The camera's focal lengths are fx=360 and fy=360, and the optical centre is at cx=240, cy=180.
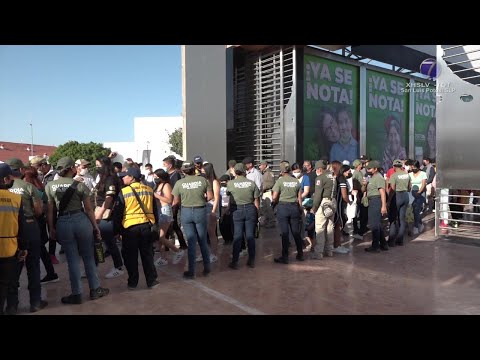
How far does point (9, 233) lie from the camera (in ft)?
13.4

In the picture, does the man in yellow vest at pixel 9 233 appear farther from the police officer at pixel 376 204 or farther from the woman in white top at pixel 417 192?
the woman in white top at pixel 417 192

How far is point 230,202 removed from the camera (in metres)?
Result: 7.83

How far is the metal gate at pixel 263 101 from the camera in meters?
13.1

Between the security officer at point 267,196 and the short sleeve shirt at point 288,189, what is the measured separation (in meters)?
3.52

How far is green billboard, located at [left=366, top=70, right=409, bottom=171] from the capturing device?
16.0 meters

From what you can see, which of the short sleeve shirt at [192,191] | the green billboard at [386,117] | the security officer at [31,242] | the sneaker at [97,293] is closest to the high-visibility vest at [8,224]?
the security officer at [31,242]

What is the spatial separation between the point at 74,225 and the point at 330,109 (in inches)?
459

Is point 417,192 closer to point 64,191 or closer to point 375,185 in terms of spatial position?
point 375,185

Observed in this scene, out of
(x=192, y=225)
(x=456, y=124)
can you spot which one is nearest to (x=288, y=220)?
(x=192, y=225)

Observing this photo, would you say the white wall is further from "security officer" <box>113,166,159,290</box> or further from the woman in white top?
"security officer" <box>113,166,159,290</box>

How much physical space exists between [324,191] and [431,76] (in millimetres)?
14999

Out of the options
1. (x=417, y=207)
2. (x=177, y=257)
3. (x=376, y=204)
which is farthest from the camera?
(x=417, y=207)

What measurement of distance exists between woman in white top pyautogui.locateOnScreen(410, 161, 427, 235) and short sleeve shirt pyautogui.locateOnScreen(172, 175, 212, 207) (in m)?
5.88
